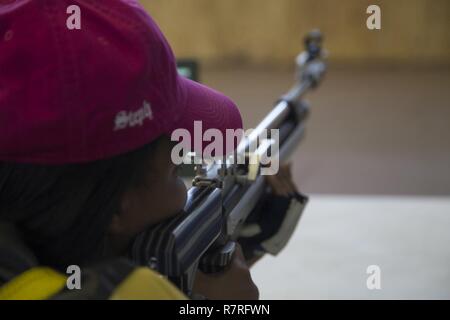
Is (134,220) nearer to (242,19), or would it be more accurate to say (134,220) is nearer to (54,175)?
(54,175)

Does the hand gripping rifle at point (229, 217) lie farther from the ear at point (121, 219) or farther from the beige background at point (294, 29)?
the beige background at point (294, 29)

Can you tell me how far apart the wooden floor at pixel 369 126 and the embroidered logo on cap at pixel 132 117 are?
1072 mm

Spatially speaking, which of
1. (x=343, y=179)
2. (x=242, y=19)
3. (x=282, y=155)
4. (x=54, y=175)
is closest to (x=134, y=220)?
(x=54, y=175)

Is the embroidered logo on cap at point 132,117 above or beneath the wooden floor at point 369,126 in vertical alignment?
above

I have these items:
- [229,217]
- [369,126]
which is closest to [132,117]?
[229,217]

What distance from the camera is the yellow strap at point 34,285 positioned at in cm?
31

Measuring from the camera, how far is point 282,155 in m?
0.76

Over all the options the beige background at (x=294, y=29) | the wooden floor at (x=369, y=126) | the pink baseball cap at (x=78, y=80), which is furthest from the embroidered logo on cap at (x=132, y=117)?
the beige background at (x=294, y=29)

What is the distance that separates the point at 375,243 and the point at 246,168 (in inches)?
11.6

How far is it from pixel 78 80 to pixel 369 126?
1890 mm

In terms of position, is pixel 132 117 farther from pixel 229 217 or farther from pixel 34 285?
pixel 229 217

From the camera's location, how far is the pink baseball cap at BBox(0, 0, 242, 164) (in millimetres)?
314

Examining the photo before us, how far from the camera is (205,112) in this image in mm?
409
